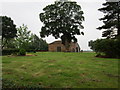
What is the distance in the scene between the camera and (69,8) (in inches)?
1384

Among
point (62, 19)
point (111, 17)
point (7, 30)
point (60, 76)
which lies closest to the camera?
point (60, 76)

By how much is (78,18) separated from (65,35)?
21.6 feet

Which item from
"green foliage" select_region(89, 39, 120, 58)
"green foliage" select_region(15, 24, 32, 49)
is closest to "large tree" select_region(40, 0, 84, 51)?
"green foliage" select_region(15, 24, 32, 49)

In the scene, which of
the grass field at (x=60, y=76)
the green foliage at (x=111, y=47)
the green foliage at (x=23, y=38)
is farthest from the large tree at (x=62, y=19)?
the grass field at (x=60, y=76)

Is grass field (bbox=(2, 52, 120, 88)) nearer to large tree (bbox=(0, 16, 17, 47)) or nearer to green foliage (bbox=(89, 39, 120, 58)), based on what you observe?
green foliage (bbox=(89, 39, 120, 58))

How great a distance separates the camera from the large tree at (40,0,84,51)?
1357 inches

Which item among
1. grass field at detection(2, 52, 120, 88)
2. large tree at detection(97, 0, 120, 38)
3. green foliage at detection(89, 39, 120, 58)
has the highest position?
large tree at detection(97, 0, 120, 38)

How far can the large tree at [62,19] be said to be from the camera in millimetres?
34469

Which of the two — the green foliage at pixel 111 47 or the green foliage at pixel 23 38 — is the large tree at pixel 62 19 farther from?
the green foliage at pixel 111 47

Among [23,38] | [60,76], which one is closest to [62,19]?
[23,38]

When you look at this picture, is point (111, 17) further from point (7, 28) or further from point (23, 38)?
point (7, 28)

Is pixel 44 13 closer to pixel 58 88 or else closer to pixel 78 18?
pixel 78 18

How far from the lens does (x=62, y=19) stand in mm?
35062

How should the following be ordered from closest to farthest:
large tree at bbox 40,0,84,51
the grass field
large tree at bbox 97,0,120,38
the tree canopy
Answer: the grass field < large tree at bbox 97,0,120,38 < large tree at bbox 40,0,84,51 < the tree canopy
